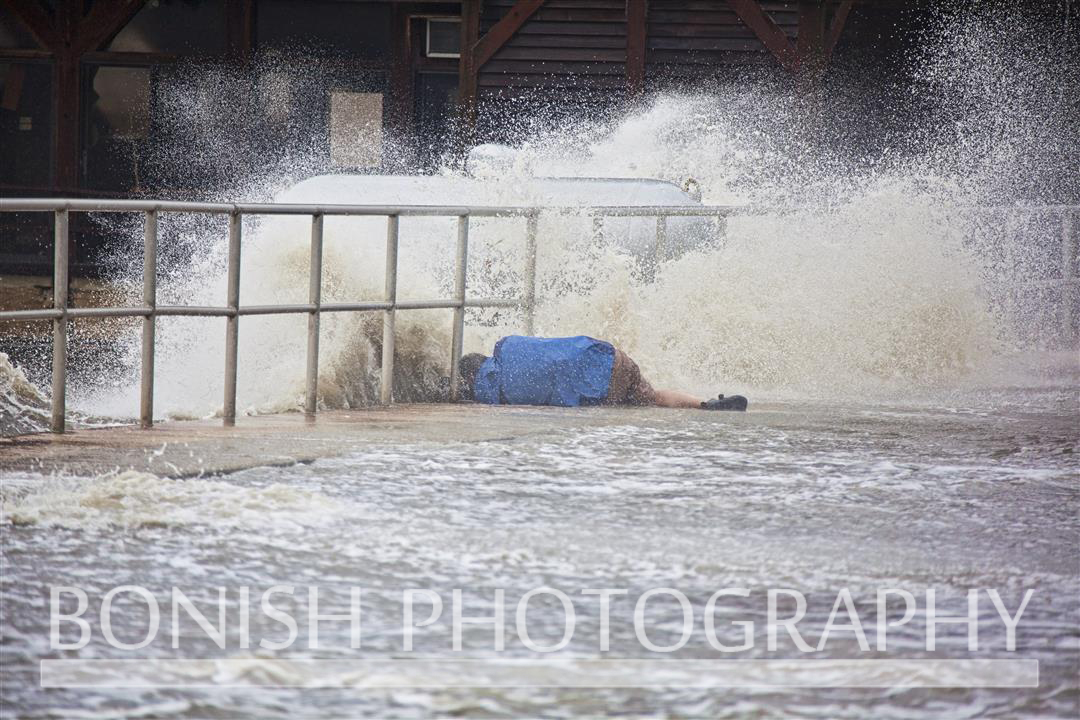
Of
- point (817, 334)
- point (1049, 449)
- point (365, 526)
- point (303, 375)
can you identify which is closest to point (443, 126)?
point (817, 334)

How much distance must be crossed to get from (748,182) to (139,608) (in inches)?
524

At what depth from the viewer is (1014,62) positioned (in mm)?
19266

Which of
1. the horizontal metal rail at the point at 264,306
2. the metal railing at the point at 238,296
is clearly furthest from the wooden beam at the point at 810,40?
the metal railing at the point at 238,296

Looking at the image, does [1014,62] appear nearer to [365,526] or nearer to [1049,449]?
[1049,449]

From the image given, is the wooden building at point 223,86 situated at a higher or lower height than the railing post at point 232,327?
higher

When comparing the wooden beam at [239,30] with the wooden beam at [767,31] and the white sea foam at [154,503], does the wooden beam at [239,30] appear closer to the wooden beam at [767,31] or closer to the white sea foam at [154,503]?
the wooden beam at [767,31]

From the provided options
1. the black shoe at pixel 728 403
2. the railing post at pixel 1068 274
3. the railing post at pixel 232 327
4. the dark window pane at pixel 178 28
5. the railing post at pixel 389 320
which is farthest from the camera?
the dark window pane at pixel 178 28

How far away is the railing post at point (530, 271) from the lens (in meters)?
10.6

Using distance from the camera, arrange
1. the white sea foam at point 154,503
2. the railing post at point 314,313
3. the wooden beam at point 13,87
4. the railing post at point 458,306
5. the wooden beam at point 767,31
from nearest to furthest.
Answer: the white sea foam at point 154,503 < the railing post at point 314,313 < the railing post at point 458,306 < the wooden beam at point 767,31 < the wooden beam at point 13,87

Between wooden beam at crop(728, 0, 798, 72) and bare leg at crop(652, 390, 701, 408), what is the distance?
30.7 ft

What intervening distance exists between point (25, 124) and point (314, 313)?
45.1 feet

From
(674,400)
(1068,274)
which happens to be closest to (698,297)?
(674,400)

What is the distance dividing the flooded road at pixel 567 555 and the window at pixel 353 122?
12977mm

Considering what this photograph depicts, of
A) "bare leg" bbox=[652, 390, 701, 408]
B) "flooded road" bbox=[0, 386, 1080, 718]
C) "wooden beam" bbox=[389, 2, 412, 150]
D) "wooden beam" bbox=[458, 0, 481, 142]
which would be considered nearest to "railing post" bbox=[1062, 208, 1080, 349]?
"bare leg" bbox=[652, 390, 701, 408]
